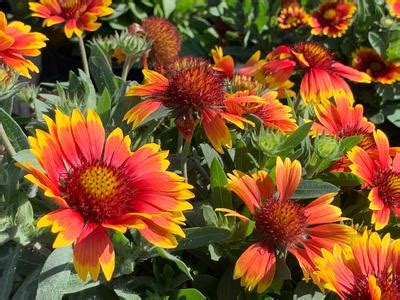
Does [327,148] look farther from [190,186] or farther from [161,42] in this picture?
[161,42]

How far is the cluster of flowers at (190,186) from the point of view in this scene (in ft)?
2.57

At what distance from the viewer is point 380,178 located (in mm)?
1062

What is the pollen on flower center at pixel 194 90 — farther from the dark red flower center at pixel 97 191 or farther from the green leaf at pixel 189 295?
the green leaf at pixel 189 295

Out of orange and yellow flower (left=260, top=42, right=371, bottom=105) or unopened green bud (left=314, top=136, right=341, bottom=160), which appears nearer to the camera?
unopened green bud (left=314, top=136, right=341, bottom=160)

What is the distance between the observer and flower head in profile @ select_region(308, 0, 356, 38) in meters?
1.90

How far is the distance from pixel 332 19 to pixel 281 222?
1.14m

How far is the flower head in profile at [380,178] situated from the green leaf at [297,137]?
0.28ft

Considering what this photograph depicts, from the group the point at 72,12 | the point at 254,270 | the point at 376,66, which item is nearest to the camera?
the point at 254,270

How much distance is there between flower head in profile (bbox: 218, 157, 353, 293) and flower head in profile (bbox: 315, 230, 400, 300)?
1.2 inches

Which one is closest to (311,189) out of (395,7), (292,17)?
(395,7)

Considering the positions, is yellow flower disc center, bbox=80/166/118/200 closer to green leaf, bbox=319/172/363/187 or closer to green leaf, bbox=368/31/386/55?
green leaf, bbox=319/172/363/187

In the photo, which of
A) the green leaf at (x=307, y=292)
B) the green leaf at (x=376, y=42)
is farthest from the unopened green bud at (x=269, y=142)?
the green leaf at (x=376, y=42)

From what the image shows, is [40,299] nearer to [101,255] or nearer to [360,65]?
[101,255]

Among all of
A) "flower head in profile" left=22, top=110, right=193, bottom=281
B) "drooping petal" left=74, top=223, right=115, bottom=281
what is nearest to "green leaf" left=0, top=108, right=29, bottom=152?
"flower head in profile" left=22, top=110, right=193, bottom=281
